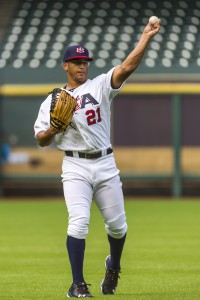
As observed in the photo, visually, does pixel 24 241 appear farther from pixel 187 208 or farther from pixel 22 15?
pixel 22 15

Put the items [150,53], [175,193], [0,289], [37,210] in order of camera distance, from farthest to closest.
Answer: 1. [150,53]
2. [175,193]
3. [37,210]
4. [0,289]

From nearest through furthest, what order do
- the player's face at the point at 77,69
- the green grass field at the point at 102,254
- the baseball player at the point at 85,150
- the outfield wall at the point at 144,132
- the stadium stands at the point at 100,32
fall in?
the baseball player at the point at 85,150 < the player's face at the point at 77,69 < the green grass field at the point at 102,254 < the outfield wall at the point at 144,132 < the stadium stands at the point at 100,32

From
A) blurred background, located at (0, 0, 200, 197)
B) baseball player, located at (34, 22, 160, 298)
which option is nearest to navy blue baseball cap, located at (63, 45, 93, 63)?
baseball player, located at (34, 22, 160, 298)

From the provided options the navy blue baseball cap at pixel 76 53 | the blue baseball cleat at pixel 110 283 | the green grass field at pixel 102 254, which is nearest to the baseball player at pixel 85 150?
the navy blue baseball cap at pixel 76 53

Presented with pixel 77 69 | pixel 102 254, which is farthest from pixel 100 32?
pixel 77 69

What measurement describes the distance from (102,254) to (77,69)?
10.2ft

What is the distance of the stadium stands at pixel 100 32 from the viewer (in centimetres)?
1791

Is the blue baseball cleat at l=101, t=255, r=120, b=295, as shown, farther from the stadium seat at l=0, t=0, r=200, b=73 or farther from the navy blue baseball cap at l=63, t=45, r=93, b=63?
the stadium seat at l=0, t=0, r=200, b=73

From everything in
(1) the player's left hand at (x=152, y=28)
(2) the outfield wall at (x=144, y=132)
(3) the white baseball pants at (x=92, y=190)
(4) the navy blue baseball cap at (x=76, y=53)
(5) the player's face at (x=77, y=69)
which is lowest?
(2) the outfield wall at (x=144, y=132)

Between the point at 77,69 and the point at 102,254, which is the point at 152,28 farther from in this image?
the point at 102,254

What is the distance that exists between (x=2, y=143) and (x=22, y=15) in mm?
3702

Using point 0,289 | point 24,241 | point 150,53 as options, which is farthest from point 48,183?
point 0,289

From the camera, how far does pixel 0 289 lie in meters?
5.95

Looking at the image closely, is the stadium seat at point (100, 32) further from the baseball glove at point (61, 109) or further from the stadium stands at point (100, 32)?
the baseball glove at point (61, 109)
